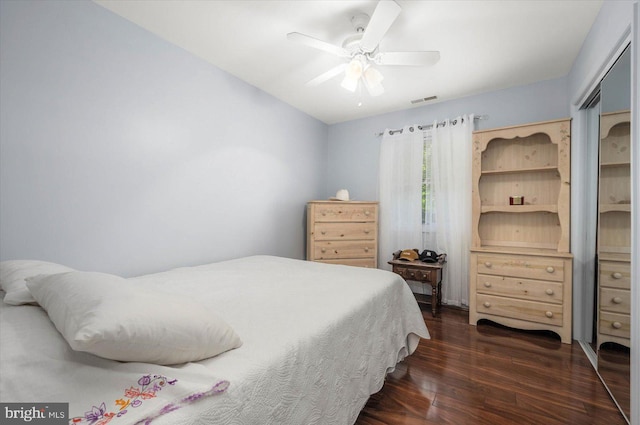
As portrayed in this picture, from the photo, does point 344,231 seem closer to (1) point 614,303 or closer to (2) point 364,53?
(2) point 364,53

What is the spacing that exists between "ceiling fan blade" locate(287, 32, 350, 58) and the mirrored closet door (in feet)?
5.46

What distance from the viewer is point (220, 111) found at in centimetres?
273

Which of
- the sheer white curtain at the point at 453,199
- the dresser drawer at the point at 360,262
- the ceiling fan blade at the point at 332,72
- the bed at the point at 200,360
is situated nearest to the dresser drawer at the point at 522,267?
the sheer white curtain at the point at 453,199

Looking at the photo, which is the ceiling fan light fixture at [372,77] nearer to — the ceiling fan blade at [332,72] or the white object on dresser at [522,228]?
the ceiling fan blade at [332,72]

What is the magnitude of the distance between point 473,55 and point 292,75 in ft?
5.65

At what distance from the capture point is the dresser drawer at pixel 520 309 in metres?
2.53

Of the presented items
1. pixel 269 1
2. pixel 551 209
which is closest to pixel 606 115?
pixel 551 209

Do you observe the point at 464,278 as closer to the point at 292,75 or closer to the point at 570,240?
the point at 570,240

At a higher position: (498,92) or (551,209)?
(498,92)

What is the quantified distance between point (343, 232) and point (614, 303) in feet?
7.95

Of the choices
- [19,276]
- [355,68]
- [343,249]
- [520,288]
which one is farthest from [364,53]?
[520,288]

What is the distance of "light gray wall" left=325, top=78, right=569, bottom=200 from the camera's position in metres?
2.97

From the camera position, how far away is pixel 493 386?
1835 millimetres

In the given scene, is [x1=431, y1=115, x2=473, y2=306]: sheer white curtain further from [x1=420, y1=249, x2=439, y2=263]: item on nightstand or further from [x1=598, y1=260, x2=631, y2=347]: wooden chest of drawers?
[x1=598, y1=260, x2=631, y2=347]: wooden chest of drawers
